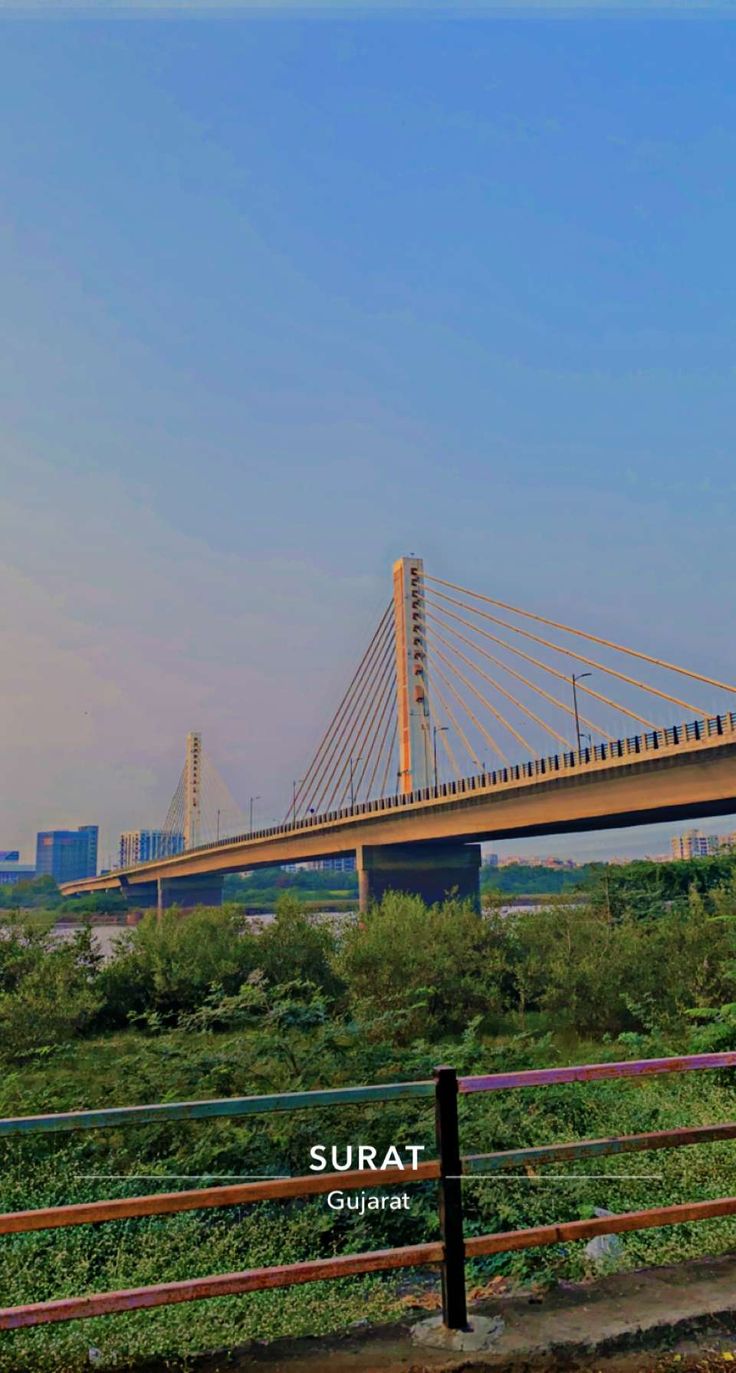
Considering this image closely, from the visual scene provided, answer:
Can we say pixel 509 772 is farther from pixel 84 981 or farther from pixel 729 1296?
pixel 729 1296

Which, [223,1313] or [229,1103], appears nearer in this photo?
[229,1103]

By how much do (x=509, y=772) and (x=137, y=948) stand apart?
21635 millimetres

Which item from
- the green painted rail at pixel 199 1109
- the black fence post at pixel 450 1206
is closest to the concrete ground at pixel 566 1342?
the black fence post at pixel 450 1206

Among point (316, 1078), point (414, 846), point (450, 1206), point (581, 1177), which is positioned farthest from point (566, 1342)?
point (414, 846)

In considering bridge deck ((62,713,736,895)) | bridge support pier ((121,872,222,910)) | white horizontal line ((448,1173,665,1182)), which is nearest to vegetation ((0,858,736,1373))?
white horizontal line ((448,1173,665,1182))

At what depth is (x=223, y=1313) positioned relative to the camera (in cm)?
371

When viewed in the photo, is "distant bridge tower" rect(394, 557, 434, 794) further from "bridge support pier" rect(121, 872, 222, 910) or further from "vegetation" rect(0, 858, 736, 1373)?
"bridge support pier" rect(121, 872, 222, 910)

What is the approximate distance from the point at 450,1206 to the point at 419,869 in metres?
46.4

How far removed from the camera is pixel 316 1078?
895 cm

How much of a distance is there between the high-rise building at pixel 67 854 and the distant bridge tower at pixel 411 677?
297 feet

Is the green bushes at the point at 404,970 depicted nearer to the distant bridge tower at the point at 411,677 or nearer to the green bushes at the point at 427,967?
the green bushes at the point at 427,967

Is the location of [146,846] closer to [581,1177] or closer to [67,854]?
[67,854]

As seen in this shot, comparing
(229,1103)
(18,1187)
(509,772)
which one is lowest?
(18,1187)

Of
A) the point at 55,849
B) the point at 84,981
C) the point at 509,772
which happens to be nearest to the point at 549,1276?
the point at 84,981
